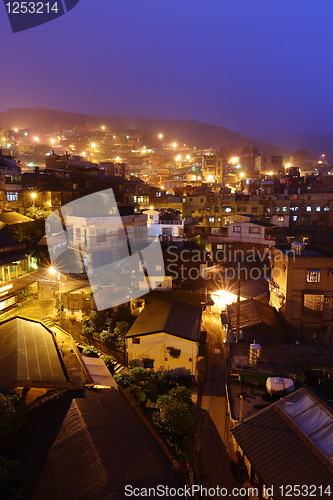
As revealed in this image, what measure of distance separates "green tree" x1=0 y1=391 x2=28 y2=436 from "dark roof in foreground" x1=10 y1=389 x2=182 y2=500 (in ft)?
1.15

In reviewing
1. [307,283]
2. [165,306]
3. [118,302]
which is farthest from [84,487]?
[307,283]

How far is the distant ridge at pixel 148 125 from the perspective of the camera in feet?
355

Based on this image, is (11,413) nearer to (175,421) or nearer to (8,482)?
(8,482)

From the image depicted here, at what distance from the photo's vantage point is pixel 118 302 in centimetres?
1834

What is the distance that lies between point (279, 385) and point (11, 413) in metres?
8.64

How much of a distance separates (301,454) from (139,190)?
3579cm

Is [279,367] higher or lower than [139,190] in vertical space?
lower

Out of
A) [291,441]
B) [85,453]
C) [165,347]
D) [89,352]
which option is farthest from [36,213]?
[291,441]

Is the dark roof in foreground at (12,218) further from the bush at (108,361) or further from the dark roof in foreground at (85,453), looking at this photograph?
the dark roof in foreground at (85,453)

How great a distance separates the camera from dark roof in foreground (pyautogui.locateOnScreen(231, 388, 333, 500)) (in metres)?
6.77

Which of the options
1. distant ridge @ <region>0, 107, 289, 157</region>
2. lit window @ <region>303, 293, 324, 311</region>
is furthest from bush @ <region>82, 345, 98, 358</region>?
distant ridge @ <region>0, 107, 289, 157</region>

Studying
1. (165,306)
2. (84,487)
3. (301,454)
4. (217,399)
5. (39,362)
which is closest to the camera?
(84,487)

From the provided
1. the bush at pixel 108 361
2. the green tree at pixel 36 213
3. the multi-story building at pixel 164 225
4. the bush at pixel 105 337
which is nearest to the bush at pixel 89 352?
the bush at pixel 108 361

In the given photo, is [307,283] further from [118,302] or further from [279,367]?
[118,302]
